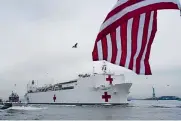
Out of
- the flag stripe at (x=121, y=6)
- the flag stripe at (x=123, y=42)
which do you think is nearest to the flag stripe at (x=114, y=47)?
the flag stripe at (x=123, y=42)

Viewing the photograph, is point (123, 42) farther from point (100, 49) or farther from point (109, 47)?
point (100, 49)

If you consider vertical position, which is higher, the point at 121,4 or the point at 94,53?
the point at 121,4

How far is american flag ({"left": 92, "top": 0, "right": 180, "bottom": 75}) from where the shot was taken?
4.90m

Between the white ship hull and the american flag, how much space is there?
42.7 m

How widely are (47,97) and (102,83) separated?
20.6 meters

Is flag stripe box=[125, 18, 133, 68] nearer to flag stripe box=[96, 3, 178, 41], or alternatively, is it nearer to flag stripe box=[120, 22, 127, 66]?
flag stripe box=[120, 22, 127, 66]

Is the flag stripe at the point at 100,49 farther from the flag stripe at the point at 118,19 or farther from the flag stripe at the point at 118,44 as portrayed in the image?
the flag stripe at the point at 118,44

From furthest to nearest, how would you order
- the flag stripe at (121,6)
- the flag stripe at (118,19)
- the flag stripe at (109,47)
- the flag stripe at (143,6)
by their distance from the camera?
the flag stripe at (109,47) → the flag stripe at (121,6) → the flag stripe at (118,19) → the flag stripe at (143,6)

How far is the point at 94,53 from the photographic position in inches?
197

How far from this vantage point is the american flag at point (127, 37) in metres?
4.90

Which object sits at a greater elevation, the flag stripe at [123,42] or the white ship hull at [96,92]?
the flag stripe at [123,42]

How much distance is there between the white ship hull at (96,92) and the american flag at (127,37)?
42.7 meters

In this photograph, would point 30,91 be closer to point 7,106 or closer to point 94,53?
point 7,106

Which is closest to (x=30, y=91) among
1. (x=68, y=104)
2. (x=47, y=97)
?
(x=47, y=97)
